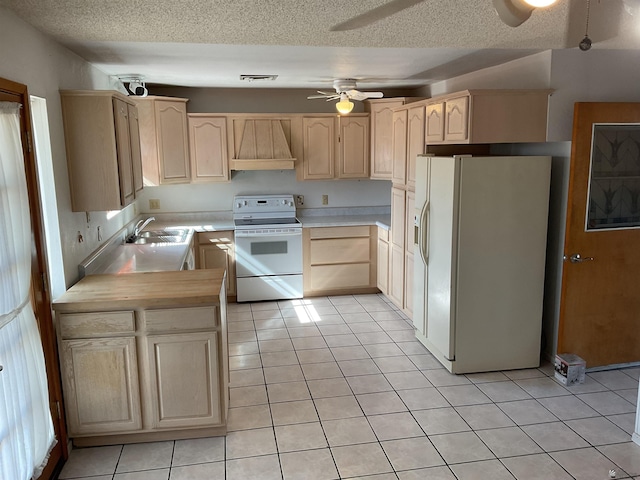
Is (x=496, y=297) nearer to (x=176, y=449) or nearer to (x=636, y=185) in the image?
(x=636, y=185)

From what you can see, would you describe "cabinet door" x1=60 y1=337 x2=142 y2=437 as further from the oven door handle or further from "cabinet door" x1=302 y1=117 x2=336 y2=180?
"cabinet door" x1=302 y1=117 x2=336 y2=180

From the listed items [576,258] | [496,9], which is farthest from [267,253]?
[496,9]

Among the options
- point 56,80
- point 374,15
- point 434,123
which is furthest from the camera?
point 434,123

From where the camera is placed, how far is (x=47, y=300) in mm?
2586

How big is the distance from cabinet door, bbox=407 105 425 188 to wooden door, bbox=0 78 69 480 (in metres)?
2.94

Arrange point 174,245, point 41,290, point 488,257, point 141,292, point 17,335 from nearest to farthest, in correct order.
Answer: point 17,335
point 41,290
point 141,292
point 488,257
point 174,245

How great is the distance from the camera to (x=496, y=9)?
1.68 m

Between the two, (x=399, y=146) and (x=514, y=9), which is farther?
(x=399, y=146)

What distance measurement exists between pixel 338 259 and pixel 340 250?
10 centimetres

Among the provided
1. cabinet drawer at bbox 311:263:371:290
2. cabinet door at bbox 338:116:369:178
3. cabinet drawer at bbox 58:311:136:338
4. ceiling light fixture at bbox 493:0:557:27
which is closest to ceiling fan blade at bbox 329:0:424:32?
ceiling light fixture at bbox 493:0:557:27

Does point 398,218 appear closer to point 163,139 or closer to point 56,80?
point 163,139

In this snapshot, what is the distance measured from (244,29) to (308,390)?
7.67 ft

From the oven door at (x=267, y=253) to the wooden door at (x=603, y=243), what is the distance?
2741 mm

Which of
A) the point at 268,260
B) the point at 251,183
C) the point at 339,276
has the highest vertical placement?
the point at 251,183
